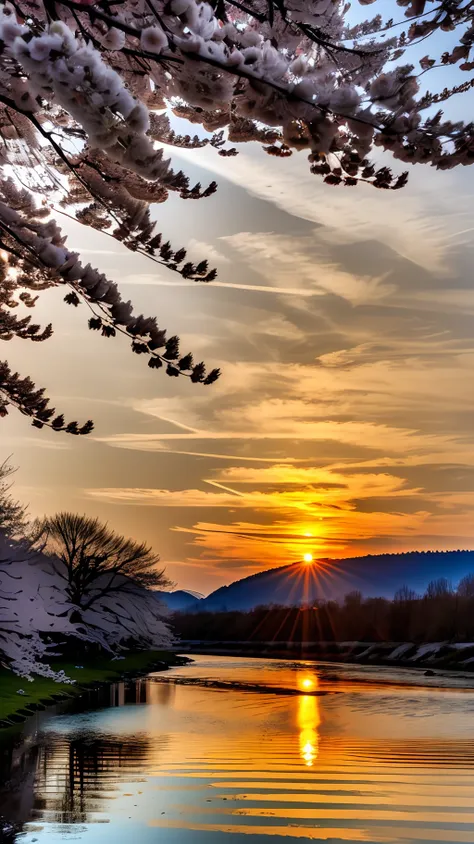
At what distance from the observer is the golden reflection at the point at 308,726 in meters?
17.8

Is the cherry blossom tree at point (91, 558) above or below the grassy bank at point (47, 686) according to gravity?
above

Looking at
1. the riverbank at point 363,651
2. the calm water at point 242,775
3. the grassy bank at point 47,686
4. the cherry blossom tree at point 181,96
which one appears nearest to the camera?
the cherry blossom tree at point 181,96

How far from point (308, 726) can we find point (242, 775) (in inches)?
390

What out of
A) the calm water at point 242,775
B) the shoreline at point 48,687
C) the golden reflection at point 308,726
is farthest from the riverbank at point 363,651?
the calm water at point 242,775

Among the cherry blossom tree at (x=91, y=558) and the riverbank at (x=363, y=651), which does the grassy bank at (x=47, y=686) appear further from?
the riverbank at (x=363, y=651)

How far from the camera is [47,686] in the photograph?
32.5 metres

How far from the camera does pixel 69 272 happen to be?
19.6 feet

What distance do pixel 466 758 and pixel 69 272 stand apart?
15587 mm

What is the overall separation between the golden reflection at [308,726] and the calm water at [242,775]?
2.2 inches

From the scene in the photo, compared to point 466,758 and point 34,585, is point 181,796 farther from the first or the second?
point 34,585

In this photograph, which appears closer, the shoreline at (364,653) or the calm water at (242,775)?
the calm water at (242,775)

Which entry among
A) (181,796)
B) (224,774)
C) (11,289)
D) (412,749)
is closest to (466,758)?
(412,749)

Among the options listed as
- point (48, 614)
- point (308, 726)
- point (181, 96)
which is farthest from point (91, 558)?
point (181, 96)

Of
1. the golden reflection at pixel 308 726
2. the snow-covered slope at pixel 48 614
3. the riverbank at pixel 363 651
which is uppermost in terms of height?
the snow-covered slope at pixel 48 614
